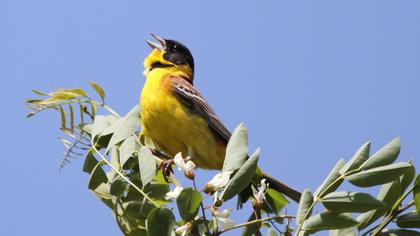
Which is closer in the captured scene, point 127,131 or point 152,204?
point 152,204

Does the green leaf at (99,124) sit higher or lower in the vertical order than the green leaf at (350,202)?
A: higher

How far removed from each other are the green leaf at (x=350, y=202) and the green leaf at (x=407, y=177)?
30 cm

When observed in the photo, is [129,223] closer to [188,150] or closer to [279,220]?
[279,220]

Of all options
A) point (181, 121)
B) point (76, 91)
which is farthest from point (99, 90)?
point (181, 121)

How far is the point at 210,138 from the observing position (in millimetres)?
4953

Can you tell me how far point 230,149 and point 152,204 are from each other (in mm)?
372

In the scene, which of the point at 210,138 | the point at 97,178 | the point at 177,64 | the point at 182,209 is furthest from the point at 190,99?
the point at 182,209

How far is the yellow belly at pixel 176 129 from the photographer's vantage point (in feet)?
15.6

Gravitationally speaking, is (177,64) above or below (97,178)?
above

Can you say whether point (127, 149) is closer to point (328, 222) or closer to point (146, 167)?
point (146, 167)

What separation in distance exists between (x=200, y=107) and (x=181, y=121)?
0.27 m

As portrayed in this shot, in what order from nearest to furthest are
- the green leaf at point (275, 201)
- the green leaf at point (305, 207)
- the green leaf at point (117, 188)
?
1. the green leaf at point (305, 207)
2. the green leaf at point (117, 188)
3. the green leaf at point (275, 201)

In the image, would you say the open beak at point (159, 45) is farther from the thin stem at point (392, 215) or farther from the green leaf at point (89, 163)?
the thin stem at point (392, 215)

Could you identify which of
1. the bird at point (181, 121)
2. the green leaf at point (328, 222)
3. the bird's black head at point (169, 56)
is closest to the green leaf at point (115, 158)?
the green leaf at point (328, 222)
